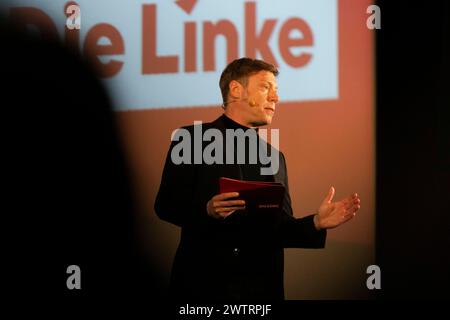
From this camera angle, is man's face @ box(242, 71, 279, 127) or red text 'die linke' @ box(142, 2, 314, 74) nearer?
man's face @ box(242, 71, 279, 127)

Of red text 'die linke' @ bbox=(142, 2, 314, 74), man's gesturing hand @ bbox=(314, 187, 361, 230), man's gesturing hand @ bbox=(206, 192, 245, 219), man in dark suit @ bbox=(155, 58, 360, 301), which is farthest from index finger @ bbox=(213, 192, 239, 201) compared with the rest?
red text 'die linke' @ bbox=(142, 2, 314, 74)

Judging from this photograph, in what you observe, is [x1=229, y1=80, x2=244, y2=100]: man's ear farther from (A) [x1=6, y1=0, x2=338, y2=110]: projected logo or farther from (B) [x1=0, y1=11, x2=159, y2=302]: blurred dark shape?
(B) [x1=0, y1=11, x2=159, y2=302]: blurred dark shape

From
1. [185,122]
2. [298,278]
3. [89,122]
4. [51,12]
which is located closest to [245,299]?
[298,278]

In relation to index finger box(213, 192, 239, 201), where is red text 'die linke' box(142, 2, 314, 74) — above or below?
above

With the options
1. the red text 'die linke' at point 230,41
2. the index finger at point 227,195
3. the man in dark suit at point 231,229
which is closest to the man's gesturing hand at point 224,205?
the index finger at point 227,195

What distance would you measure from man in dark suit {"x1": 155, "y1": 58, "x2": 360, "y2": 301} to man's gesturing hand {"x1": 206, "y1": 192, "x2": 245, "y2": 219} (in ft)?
0.41

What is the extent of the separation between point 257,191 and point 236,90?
56 cm

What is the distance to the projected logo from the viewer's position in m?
3.06

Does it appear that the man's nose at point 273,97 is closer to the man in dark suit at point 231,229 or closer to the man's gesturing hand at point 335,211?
the man in dark suit at point 231,229

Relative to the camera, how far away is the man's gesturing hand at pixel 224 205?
2574 millimetres

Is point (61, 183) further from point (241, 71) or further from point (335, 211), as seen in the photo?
point (335, 211)

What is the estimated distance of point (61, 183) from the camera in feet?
10.4

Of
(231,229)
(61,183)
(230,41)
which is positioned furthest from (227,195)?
(61,183)

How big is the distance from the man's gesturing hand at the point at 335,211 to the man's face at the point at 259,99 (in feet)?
1.44
